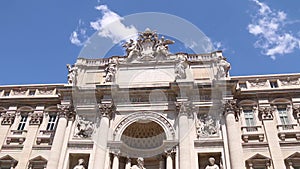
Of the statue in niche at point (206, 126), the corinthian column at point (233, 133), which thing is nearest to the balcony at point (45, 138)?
the statue in niche at point (206, 126)

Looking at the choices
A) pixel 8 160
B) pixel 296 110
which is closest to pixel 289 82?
pixel 296 110

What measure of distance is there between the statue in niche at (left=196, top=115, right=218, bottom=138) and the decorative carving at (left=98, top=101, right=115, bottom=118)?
6.58 metres

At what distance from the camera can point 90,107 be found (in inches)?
975

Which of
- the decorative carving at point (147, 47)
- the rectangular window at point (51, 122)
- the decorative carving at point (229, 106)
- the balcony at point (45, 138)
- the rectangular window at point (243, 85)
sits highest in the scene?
the decorative carving at point (147, 47)

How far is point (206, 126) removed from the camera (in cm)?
2303

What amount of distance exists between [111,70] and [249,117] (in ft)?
38.3

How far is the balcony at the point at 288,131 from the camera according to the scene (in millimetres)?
22344

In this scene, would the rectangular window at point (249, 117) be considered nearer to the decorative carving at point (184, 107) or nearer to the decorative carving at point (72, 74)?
the decorative carving at point (184, 107)

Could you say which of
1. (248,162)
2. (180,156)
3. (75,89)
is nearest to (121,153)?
(180,156)

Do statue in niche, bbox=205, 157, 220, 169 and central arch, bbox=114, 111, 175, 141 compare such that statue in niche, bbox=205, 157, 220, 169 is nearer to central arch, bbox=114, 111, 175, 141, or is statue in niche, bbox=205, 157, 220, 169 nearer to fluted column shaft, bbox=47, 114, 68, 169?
central arch, bbox=114, 111, 175, 141

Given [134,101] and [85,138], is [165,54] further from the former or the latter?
[85,138]

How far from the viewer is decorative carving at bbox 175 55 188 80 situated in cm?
2488

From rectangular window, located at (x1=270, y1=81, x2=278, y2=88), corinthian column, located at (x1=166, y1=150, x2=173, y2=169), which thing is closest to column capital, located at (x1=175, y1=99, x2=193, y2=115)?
corinthian column, located at (x1=166, y1=150, x2=173, y2=169)

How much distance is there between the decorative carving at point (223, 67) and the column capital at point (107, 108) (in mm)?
8660
